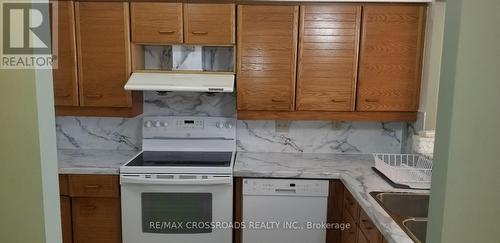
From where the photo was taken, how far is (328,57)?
252 centimetres

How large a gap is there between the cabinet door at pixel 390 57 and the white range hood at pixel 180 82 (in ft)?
3.03

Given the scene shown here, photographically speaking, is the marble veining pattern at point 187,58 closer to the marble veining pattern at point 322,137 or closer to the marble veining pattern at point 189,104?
the marble veining pattern at point 189,104

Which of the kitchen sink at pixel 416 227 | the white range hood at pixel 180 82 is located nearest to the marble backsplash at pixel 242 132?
the white range hood at pixel 180 82

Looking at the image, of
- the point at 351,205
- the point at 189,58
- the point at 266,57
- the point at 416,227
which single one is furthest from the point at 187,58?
the point at 416,227

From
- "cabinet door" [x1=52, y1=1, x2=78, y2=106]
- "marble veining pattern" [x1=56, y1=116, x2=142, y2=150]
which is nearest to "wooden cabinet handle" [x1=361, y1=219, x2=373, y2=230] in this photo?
"marble veining pattern" [x1=56, y1=116, x2=142, y2=150]

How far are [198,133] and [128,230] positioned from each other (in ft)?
2.78

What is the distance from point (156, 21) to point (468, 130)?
2.09 m

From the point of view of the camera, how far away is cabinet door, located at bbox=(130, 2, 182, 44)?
8.13 ft

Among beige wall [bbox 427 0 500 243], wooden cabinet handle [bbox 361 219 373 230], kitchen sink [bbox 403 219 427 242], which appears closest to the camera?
beige wall [bbox 427 0 500 243]

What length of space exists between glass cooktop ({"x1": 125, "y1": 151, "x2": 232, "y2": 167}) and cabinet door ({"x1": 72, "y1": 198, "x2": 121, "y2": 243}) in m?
0.32

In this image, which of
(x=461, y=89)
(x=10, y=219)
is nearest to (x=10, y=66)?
(x=10, y=219)

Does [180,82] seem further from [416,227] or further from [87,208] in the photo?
[416,227]

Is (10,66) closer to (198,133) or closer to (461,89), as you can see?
(461,89)

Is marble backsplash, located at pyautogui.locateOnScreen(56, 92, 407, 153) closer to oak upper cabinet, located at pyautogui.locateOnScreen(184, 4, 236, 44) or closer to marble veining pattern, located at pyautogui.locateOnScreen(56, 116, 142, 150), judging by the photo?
marble veining pattern, located at pyautogui.locateOnScreen(56, 116, 142, 150)
